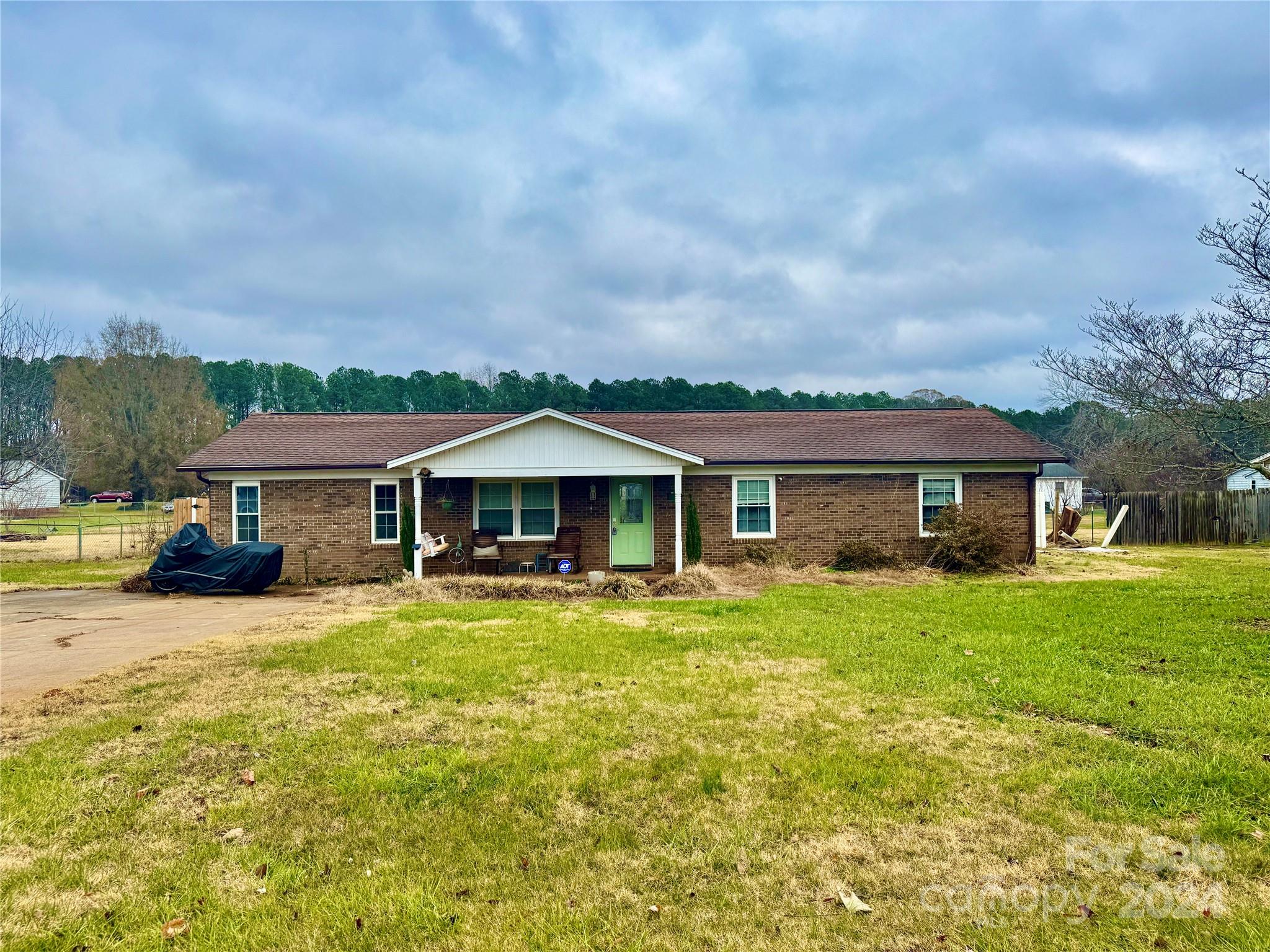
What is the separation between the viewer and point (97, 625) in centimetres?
1023

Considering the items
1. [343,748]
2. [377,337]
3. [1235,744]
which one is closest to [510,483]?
[343,748]

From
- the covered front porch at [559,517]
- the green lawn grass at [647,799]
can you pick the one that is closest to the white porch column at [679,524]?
the covered front porch at [559,517]

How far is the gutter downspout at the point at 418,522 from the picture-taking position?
47.7 feet

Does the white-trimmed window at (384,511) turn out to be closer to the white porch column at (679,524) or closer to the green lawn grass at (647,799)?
the white porch column at (679,524)

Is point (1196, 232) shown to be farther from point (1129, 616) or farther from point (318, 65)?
point (318, 65)

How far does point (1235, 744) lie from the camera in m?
4.68

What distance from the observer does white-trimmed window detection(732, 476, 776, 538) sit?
1655 centimetres

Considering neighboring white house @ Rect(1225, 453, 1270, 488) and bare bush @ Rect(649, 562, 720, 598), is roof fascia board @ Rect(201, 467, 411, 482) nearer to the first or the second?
bare bush @ Rect(649, 562, 720, 598)

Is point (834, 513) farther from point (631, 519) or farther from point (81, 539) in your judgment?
point (81, 539)

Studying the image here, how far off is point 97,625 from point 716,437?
44.9 feet

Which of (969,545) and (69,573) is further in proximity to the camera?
(69,573)

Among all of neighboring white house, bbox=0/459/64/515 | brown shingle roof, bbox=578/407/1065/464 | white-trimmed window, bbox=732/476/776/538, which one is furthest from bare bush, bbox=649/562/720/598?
neighboring white house, bbox=0/459/64/515

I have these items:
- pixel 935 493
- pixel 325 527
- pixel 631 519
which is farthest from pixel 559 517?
pixel 935 493

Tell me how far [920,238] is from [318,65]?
22.1 m
